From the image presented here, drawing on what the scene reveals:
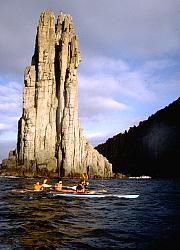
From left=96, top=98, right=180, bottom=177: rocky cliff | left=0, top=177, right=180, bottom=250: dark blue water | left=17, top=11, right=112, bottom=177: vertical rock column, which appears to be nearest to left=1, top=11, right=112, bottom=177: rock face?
left=17, top=11, right=112, bottom=177: vertical rock column

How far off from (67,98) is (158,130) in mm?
72651

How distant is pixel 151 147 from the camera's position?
6152 inches

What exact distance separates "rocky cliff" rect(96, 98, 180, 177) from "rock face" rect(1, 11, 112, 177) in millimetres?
52566

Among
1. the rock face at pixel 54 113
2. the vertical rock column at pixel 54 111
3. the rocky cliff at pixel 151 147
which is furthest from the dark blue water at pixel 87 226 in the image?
the rocky cliff at pixel 151 147

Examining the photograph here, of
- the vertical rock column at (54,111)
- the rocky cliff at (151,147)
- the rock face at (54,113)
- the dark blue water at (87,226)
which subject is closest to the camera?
the dark blue water at (87,226)

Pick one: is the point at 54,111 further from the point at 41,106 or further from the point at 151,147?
the point at 151,147

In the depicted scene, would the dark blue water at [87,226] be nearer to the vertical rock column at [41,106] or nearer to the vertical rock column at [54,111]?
the vertical rock column at [54,111]

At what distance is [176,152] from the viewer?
146m

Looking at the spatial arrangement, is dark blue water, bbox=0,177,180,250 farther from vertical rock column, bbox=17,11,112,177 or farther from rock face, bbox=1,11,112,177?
vertical rock column, bbox=17,11,112,177

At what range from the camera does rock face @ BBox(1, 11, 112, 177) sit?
8981cm

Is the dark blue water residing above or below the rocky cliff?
below

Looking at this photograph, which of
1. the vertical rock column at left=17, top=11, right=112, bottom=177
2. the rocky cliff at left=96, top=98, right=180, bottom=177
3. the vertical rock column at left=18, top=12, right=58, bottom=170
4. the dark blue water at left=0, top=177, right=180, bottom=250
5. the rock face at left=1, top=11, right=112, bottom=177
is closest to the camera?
the dark blue water at left=0, top=177, right=180, bottom=250

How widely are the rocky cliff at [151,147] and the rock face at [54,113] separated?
172 feet

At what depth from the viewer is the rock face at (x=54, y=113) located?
8981cm
